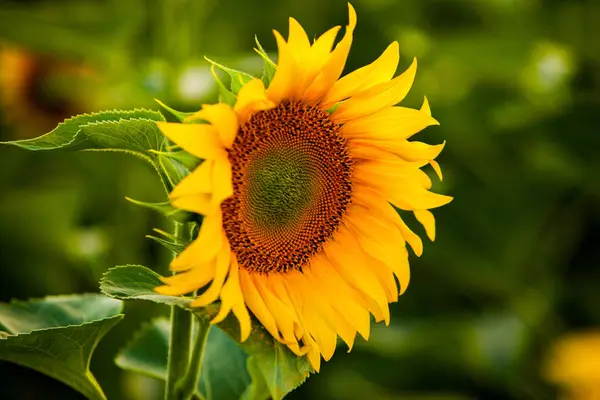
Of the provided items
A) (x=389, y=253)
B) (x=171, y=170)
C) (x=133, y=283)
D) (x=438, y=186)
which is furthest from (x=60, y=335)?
(x=438, y=186)

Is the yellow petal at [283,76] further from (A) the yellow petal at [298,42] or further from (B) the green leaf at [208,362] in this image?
(B) the green leaf at [208,362]

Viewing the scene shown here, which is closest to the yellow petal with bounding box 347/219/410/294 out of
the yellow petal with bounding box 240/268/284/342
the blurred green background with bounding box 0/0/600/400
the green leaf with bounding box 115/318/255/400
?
the yellow petal with bounding box 240/268/284/342

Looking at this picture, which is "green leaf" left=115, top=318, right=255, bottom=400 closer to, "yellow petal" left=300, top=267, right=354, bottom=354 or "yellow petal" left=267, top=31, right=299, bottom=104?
"yellow petal" left=300, top=267, right=354, bottom=354

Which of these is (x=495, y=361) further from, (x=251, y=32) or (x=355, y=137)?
(x=355, y=137)

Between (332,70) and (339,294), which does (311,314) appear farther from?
(332,70)

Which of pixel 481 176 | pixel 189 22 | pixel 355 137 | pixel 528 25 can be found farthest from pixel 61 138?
pixel 528 25

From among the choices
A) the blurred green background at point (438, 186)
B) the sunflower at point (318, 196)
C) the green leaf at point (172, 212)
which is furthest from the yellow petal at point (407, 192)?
the blurred green background at point (438, 186)
